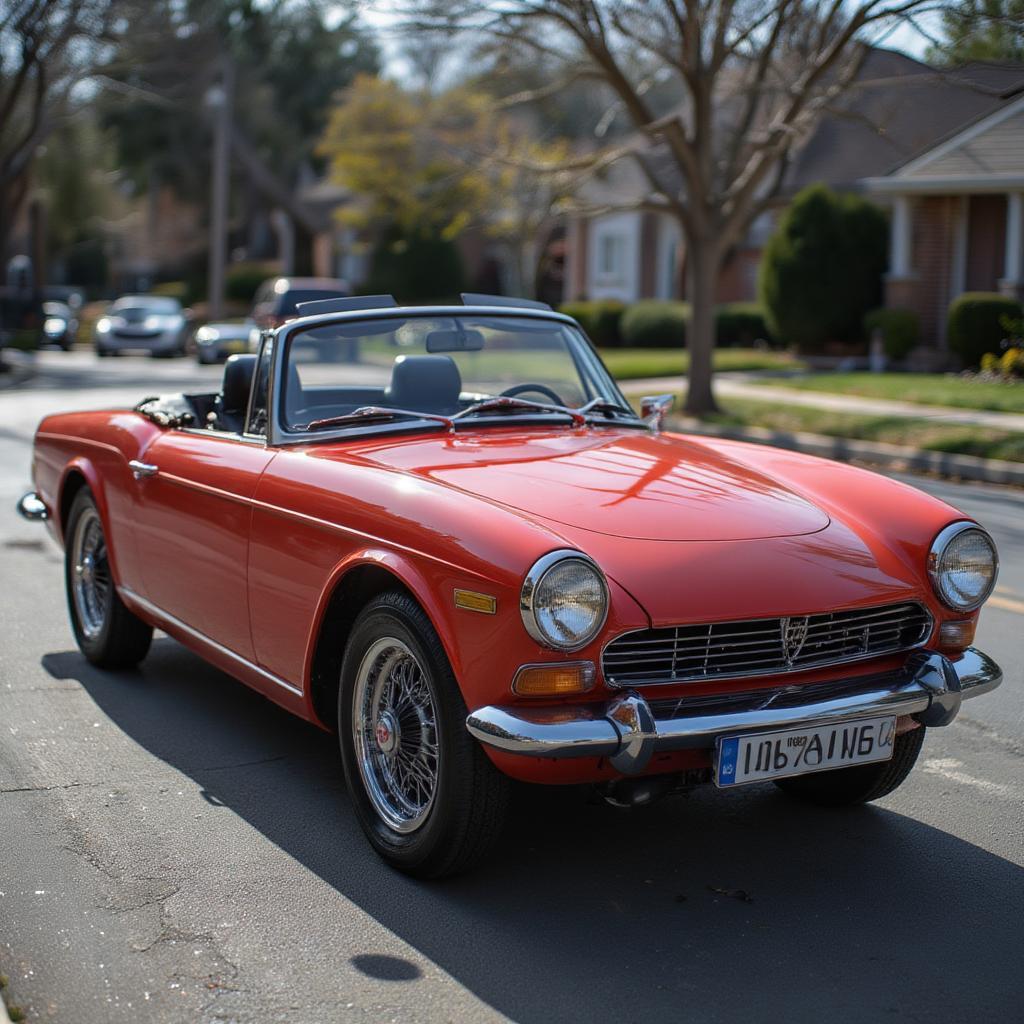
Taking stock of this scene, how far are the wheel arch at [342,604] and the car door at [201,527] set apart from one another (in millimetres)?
434

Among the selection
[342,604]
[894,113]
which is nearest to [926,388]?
[894,113]

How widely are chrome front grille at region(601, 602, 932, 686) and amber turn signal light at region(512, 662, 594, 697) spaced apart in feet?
0.23

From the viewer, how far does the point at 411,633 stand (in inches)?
153

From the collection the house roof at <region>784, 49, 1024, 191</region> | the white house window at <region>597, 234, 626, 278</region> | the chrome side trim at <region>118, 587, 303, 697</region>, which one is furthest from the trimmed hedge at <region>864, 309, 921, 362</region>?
the chrome side trim at <region>118, 587, 303, 697</region>

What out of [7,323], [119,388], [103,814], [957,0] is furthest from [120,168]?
[103,814]

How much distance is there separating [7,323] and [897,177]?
26663mm

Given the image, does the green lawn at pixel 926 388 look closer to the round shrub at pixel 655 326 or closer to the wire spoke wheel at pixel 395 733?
the round shrub at pixel 655 326

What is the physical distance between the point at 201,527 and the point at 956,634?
256cm

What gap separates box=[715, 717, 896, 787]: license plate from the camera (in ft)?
12.0

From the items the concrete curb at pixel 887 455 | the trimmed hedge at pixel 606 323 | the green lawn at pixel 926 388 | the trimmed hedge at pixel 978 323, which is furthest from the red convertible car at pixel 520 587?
the trimmed hedge at pixel 606 323

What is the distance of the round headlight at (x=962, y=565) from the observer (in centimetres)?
421

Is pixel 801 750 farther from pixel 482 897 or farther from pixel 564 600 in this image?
pixel 482 897

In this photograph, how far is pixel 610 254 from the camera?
133 feet

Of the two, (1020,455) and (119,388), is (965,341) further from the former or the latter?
(119,388)
